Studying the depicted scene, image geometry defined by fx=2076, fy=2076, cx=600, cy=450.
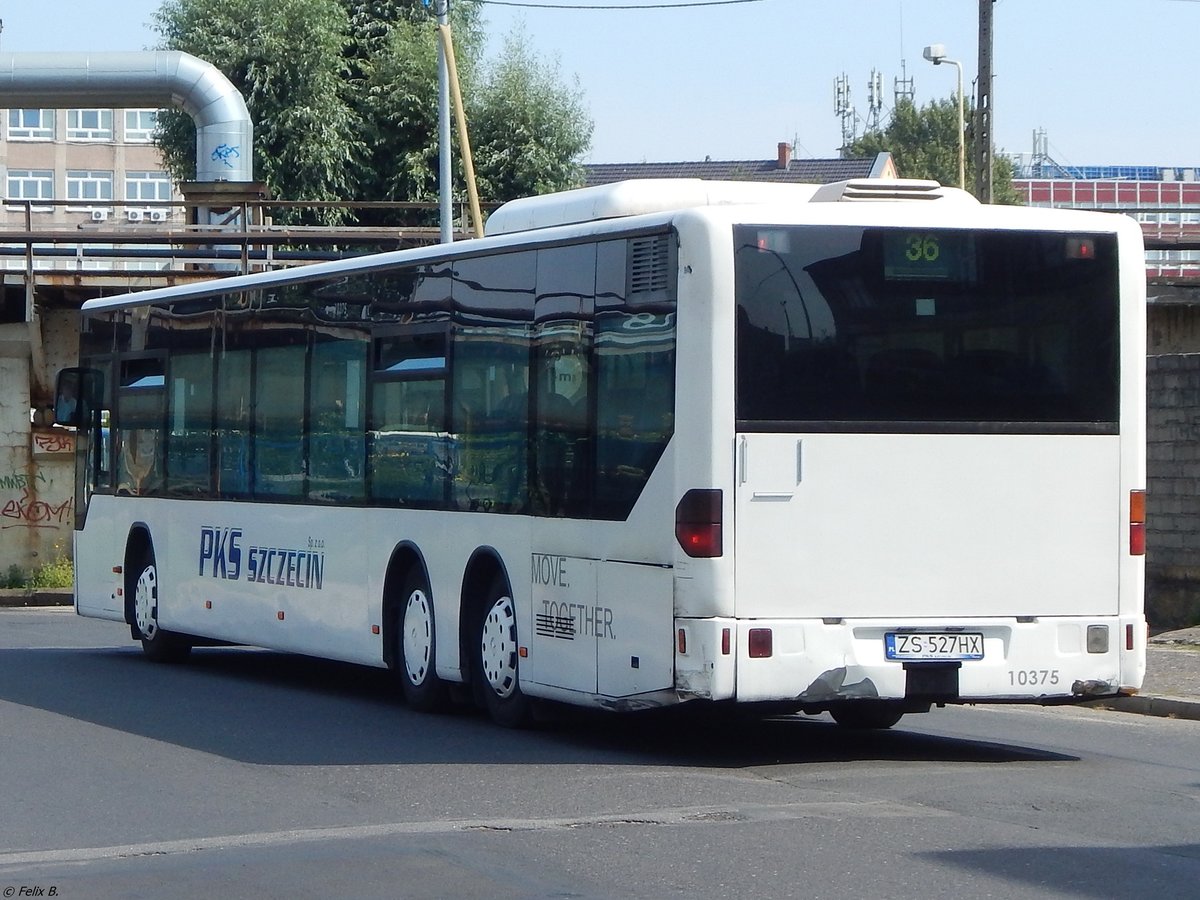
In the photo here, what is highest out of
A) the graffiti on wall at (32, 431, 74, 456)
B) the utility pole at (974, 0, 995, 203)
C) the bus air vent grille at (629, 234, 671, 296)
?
the utility pole at (974, 0, 995, 203)

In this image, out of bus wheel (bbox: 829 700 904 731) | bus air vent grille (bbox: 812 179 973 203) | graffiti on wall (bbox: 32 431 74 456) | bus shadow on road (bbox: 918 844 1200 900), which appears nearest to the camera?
bus shadow on road (bbox: 918 844 1200 900)

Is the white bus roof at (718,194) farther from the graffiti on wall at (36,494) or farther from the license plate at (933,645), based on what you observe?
the graffiti on wall at (36,494)

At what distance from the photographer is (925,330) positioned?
10.7 m

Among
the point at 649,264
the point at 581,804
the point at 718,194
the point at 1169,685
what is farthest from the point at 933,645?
the point at 1169,685

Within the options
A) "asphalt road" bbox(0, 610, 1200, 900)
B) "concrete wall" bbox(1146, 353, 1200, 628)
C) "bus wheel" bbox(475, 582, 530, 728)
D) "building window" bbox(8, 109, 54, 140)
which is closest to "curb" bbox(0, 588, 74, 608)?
"asphalt road" bbox(0, 610, 1200, 900)

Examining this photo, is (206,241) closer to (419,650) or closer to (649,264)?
(419,650)

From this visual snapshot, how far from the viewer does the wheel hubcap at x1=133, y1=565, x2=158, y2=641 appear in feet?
58.4

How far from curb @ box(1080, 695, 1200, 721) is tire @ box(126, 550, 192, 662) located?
7993 millimetres

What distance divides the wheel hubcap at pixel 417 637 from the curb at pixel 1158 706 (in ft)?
14.1

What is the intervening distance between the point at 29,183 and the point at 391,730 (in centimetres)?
8572

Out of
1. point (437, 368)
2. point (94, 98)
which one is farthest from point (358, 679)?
point (94, 98)

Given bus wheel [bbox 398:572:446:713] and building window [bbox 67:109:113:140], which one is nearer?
bus wheel [bbox 398:572:446:713]

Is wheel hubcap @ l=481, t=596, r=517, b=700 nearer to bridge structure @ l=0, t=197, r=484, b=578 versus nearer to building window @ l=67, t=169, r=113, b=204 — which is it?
bridge structure @ l=0, t=197, r=484, b=578

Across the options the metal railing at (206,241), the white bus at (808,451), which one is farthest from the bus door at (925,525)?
→ the metal railing at (206,241)
